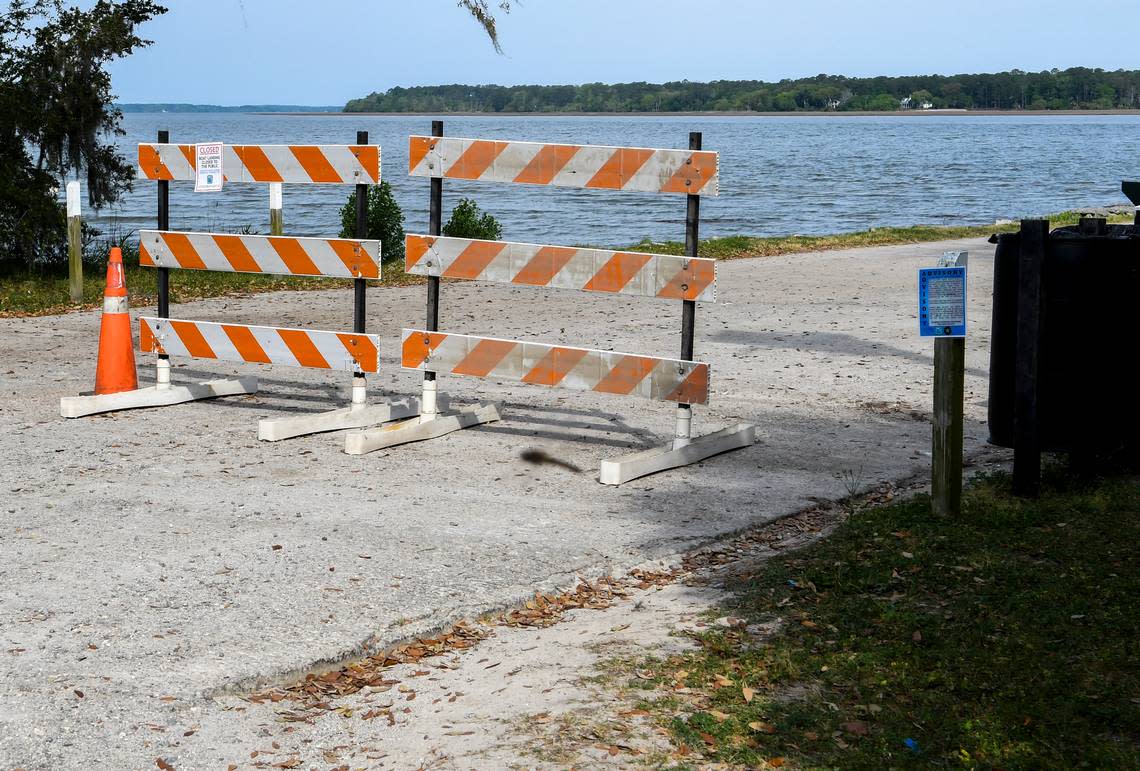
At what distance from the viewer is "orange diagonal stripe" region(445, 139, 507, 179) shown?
780cm

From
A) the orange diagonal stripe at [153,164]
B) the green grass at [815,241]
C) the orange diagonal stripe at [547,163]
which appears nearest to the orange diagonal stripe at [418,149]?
the orange diagonal stripe at [547,163]

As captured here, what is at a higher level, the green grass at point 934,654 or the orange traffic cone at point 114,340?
the orange traffic cone at point 114,340

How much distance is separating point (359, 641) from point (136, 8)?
47.9 feet

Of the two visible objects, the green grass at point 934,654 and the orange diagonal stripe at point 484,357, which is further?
the orange diagonal stripe at point 484,357

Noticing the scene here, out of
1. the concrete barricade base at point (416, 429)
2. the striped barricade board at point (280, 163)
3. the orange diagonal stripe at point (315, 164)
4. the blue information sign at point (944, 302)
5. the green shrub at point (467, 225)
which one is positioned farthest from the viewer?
the green shrub at point (467, 225)

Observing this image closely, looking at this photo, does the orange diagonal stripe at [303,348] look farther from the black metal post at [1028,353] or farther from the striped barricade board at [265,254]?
the black metal post at [1028,353]

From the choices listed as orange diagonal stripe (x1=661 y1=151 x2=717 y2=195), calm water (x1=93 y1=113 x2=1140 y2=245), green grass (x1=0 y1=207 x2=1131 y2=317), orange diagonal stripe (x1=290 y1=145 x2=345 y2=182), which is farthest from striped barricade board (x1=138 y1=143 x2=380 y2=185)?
calm water (x1=93 y1=113 x2=1140 y2=245)

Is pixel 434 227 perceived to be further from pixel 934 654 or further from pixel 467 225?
pixel 467 225

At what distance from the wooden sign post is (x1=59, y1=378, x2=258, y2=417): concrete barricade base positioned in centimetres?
527

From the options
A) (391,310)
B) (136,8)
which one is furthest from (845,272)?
(136,8)

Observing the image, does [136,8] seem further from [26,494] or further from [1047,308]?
[1047,308]

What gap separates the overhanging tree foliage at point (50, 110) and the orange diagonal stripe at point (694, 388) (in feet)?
38.0

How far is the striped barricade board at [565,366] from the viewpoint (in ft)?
24.9

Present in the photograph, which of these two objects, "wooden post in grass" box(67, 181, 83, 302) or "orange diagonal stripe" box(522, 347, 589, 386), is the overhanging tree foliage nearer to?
"wooden post in grass" box(67, 181, 83, 302)
